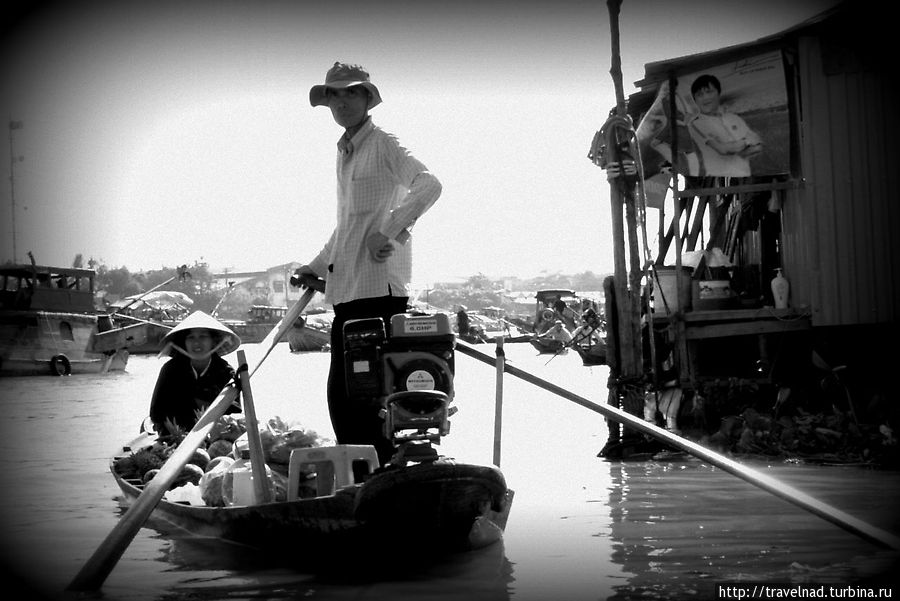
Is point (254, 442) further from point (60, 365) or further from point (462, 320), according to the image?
point (462, 320)

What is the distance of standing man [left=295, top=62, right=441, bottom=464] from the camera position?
426cm

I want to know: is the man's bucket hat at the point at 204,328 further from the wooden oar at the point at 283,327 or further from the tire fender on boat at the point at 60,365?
the tire fender on boat at the point at 60,365

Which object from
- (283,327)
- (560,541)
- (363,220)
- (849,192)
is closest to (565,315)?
(849,192)

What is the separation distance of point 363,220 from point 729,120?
17.4 feet

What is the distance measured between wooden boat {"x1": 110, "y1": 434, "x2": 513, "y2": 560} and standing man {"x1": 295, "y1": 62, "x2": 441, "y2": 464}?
497 mm

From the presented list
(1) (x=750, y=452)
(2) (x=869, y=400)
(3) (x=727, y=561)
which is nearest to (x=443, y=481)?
(3) (x=727, y=561)

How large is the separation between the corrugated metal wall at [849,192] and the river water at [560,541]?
1.68 m

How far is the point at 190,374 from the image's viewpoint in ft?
20.8

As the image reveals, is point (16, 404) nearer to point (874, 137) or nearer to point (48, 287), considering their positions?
point (48, 287)

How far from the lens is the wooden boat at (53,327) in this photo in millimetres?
25953

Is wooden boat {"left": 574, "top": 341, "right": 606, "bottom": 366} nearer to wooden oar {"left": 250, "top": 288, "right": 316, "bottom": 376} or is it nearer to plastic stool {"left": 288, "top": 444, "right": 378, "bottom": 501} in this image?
wooden oar {"left": 250, "top": 288, "right": 316, "bottom": 376}

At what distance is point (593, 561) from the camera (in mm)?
4332

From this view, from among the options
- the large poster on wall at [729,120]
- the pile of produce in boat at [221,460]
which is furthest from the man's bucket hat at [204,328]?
the large poster on wall at [729,120]

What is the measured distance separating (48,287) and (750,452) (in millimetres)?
24847
